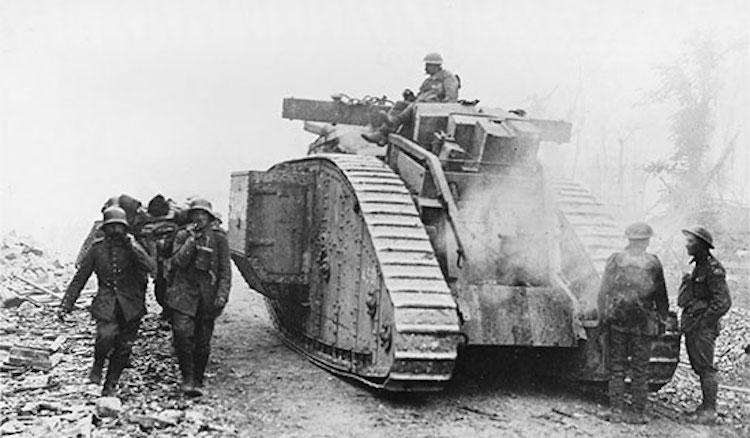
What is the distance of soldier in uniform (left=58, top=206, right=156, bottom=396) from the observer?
24.8 ft

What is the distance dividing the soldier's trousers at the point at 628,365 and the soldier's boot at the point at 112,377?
444cm

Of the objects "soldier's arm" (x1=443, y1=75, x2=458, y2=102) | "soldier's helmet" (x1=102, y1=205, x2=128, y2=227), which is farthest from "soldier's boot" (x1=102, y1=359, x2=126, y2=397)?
"soldier's arm" (x1=443, y1=75, x2=458, y2=102)

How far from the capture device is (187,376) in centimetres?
787

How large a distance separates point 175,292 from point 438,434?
9.53ft

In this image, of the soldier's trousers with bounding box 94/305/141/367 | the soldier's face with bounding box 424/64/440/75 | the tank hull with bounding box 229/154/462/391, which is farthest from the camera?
the soldier's face with bounding box 424/64/440/75

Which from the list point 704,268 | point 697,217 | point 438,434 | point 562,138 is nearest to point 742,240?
point 697,217

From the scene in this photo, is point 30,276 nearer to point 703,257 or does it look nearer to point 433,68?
point 433,68

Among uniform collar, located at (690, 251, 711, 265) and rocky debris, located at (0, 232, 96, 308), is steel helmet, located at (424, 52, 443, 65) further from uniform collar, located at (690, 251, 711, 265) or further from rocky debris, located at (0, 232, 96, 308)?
rocky debris, located at (0, 232, 96, 308)

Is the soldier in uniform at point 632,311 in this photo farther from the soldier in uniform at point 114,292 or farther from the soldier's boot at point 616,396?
the soldier in uniform at point 114,292

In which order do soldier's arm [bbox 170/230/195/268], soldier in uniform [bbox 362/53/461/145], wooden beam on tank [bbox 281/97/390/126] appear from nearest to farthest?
soldier's arm [bbox 170/230/195/268] < soldier in uniform [bbox 362/53/461/145] < wooden beam on tank [bbox 281/97/390/126]

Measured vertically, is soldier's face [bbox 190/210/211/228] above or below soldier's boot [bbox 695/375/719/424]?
above

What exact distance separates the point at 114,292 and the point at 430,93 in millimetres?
4667

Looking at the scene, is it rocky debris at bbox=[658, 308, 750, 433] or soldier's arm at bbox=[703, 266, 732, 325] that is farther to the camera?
rocky debris at bbox=[658, 308, 750, 433]

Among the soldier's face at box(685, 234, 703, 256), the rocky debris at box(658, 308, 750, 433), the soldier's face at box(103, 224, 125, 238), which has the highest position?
the soldier's face at box(685, 234, 703, 256)
